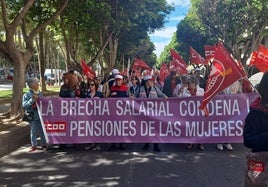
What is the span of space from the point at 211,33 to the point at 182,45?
67.3 feet

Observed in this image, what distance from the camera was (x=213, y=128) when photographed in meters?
8.32

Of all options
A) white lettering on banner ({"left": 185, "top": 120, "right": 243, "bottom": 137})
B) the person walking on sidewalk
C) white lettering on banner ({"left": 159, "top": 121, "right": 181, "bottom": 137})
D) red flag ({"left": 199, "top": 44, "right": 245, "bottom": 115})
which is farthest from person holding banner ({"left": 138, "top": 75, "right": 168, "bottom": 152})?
red flag ({"left": 199, "top": 44, "right": 245, "bottom": 115})

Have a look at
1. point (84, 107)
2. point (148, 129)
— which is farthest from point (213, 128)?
point (84, 107)

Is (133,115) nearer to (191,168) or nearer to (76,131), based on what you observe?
(76,131)

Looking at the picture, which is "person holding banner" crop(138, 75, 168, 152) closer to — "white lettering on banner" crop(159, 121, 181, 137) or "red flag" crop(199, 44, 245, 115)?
"white lettering on banner" crop(159, 121, 181, 137)

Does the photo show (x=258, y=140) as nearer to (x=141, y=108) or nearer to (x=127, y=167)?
(x=127, y=167)

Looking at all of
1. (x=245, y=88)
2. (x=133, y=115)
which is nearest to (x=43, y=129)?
(x=133, y=115)

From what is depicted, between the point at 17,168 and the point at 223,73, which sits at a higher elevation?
the point at 223,73

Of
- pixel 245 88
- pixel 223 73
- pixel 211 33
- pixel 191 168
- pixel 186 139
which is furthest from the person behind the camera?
pixel 211 33

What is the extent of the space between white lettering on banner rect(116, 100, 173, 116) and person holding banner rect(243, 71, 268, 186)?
5.40 metres

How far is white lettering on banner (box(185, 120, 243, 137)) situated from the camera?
830cm

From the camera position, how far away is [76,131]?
848cm

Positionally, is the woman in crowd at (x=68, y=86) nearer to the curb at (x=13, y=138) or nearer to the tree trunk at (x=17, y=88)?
the curb at (x=13, y=138)

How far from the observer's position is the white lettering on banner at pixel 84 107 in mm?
8492
